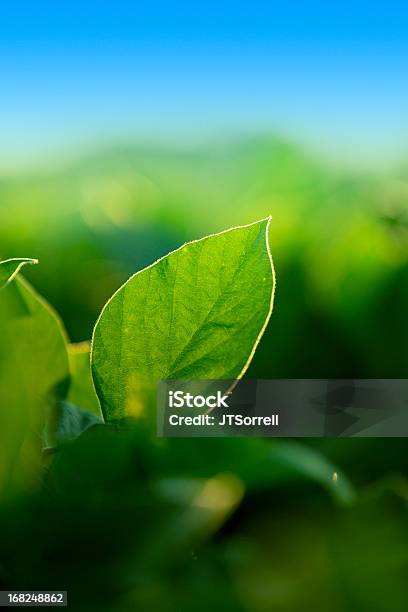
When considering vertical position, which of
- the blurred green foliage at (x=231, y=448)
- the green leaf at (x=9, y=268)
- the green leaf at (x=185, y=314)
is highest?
the green leaf at (x=9, y=268)

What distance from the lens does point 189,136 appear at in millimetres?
990

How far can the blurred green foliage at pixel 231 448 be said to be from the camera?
291mm

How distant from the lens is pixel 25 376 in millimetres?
358

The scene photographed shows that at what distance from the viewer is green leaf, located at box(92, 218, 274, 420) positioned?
358mm

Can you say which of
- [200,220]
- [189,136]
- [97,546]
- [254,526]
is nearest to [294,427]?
[254,526]

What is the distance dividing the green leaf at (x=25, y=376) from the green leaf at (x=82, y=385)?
0.02 meters

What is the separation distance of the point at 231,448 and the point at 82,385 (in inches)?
4.4

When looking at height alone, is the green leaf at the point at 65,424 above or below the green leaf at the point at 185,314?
below

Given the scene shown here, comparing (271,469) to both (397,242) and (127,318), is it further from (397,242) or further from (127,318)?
(397,242)

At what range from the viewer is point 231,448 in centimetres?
30

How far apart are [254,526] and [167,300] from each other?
0.39 feet

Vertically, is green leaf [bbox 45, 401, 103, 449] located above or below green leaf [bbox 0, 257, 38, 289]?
below

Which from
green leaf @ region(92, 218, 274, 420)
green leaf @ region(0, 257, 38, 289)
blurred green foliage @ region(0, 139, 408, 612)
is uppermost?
green leaf @ region(0, 257, 38, 289)

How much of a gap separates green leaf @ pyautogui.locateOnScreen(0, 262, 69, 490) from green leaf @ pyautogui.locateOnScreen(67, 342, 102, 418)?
2 centimetres
